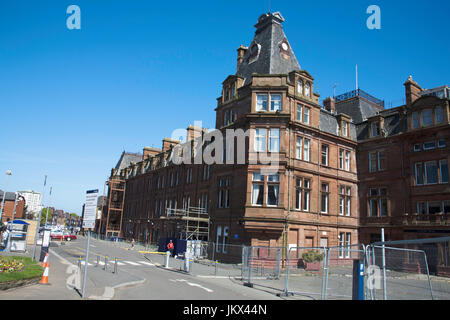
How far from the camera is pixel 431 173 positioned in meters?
29.8

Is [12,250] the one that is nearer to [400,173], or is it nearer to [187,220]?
[187,220]

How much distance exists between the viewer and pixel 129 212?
65562 mm

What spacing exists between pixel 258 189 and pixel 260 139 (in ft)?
13.9

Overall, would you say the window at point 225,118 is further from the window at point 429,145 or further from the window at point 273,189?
the window at point 429,145

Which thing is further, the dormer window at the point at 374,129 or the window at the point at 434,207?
the dormer window at the point at 374,129

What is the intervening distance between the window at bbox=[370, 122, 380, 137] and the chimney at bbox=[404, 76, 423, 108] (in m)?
3.42

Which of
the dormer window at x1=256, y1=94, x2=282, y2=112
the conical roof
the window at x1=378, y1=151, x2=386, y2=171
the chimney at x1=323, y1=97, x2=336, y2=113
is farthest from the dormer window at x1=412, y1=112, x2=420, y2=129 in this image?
the dormer window at x1=256, y1=94, x2=282, y2=112

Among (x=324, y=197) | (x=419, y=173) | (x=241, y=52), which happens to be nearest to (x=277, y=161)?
(x=324, y=197)

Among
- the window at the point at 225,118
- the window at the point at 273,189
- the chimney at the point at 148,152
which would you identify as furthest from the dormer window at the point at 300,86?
A: the chimney at the point at 148,152

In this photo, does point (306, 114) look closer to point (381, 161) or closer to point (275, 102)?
point (275, 102)

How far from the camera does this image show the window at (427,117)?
3027 cm

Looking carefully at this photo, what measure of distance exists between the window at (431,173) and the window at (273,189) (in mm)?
13173
